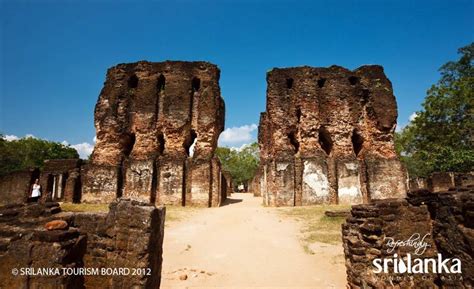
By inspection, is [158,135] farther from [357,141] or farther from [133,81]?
[357,141]

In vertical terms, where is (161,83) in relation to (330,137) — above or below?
above

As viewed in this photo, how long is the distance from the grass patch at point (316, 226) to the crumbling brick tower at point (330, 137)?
2.94 m

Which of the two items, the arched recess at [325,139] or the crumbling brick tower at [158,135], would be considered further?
the arched recess at [325,139]

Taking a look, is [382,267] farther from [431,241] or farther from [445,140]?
[445,140]

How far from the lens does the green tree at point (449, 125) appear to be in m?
21.5

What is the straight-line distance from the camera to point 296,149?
18859mm

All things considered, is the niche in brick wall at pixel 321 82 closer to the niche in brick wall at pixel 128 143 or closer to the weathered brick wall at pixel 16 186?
the niche in brick wall at pixel 128 143

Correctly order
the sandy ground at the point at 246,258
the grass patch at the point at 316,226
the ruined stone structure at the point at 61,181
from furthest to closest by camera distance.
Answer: the ruined stone structure at the point at 61,181 → the grass patch at the point at 316,226 → the sandy ground at the point at 246,258

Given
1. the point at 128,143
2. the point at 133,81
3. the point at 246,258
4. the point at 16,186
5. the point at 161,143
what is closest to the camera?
the point at 246,258

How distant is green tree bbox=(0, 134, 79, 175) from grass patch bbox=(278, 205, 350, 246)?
3785 centimetres

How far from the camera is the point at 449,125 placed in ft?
77.0

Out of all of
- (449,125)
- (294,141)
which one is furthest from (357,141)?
(449,125)

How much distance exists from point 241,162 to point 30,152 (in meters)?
34.5

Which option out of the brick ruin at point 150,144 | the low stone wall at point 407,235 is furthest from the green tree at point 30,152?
the low stone wall at point 407,235
